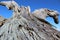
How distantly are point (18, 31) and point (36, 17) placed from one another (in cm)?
150

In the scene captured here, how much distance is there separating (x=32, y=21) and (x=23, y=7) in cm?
77

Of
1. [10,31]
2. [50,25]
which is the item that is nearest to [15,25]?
[10,31]

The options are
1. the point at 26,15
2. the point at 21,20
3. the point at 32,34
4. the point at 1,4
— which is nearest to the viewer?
the point at 32,34

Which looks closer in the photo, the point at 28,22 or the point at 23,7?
the point at 28,22

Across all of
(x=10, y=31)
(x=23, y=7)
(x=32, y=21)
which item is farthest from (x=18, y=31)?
(x=23, y=7)

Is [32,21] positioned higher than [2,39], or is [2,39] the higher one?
[32,21]

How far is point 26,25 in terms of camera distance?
23.2 feet

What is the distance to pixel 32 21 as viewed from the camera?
24.7ft

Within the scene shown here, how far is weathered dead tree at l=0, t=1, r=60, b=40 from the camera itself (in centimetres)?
671

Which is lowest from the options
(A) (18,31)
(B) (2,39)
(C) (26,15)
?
(B) (2,39)

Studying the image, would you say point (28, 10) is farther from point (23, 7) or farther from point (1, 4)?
point (1, 4)

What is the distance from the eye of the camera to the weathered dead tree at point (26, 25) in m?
6.71

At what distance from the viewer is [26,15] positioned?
7746 millimetres

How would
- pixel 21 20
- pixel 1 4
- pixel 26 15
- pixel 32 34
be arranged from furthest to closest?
1. pixel 1 4
2. pixel 26 15
3. pixel 21 20
4. pixel 32 34
